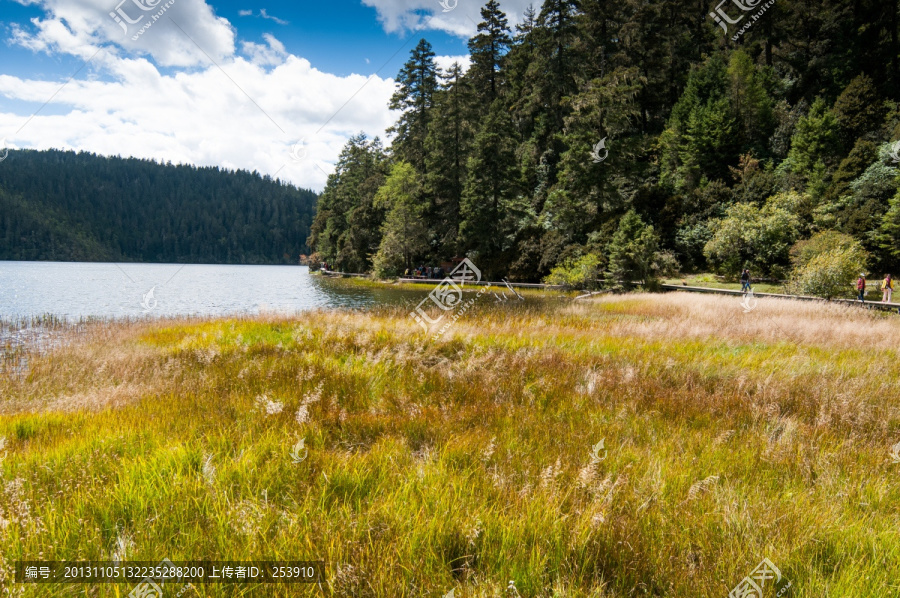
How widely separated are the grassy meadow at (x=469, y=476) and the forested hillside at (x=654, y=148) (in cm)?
2493

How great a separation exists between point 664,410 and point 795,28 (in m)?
73.6

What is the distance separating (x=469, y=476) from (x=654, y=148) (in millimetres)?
55753

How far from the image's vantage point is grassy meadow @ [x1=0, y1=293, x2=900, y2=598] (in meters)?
2.31

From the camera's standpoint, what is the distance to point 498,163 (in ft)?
152

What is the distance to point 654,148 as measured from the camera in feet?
162

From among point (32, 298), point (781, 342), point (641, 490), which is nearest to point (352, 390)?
point (641, 490)

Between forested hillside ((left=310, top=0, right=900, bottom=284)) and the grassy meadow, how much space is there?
24.9m

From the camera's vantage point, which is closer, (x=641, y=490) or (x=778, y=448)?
(x=641, y=490)

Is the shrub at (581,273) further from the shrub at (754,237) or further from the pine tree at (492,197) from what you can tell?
the shrub at (754,237)

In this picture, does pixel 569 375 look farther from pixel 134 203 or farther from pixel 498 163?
pixel 134 203

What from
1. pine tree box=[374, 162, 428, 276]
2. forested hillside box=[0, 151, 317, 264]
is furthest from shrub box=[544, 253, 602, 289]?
forested hillside box=[0, 151, 317, 264]

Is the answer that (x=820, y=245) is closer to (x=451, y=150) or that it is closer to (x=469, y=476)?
(x=469, y=476)

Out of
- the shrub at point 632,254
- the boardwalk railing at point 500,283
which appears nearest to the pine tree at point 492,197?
the boardwalk railing at point 500,283

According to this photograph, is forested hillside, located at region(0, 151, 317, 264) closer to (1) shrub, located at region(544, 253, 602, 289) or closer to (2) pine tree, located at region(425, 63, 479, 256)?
(2) pine tree, located at region(425, 63, 479, 256)
